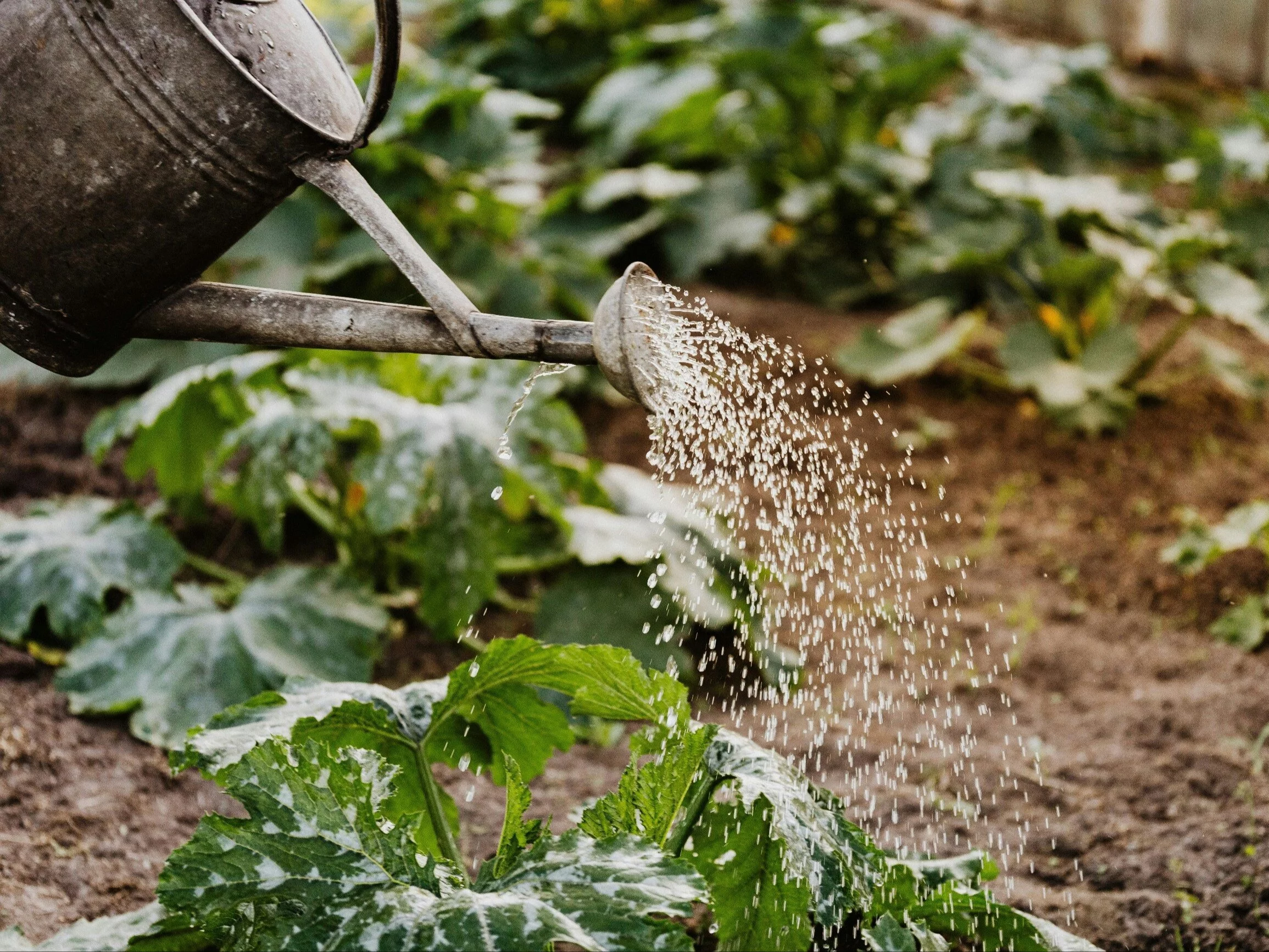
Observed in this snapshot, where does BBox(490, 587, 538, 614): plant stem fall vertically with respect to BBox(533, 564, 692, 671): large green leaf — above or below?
below

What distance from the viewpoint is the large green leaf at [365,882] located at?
1162 mm

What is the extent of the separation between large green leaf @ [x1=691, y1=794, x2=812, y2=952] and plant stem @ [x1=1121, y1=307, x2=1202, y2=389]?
9.14ft

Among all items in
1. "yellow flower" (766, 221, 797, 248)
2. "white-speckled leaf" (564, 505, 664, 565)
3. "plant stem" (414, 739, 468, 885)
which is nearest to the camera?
"plant stem" (414, 739, 468, 885)

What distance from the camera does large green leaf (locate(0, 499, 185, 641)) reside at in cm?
232

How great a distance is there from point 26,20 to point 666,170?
135 inches

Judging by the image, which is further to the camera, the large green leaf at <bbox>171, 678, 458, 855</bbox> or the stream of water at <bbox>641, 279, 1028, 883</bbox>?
the stream of water at <bbox>641, 279, 1028, 883</bbox>

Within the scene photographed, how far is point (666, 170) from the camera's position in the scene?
4590 mm

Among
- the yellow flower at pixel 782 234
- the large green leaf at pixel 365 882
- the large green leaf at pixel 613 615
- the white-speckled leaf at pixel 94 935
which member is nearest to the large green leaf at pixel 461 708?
the large green leaf at pixel 365 882

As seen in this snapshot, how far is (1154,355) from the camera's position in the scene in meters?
3.72

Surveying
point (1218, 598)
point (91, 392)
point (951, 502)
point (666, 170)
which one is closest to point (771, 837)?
point (1218, 598)

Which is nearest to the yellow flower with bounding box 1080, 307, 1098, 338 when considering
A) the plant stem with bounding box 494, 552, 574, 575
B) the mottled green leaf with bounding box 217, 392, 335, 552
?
the plant stem with bounding box 494, 552, 574, 575

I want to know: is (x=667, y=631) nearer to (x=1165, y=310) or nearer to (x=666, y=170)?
(x=666, y=170)

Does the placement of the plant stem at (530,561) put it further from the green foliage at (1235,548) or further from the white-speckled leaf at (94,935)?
the green foliage at (1235,548)

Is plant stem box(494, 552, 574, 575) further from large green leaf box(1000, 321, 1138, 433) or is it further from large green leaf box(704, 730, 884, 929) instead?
large green leaf box(1000, 321, 1138, 433)
